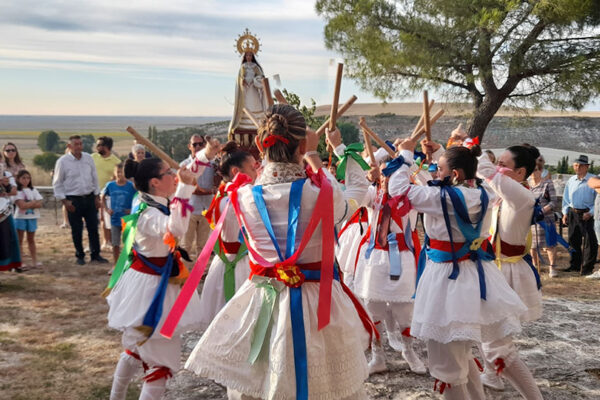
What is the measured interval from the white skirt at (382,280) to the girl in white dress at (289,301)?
1945 mm

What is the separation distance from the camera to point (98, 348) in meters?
5.46

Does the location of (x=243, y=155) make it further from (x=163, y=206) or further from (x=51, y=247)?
(x=51, y=247)

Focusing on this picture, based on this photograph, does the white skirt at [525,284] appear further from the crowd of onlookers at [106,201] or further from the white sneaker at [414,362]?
the crowd of onlookers at [106,201]

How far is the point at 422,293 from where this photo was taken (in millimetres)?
3672

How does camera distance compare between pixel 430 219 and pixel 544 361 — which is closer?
pixel 430 219

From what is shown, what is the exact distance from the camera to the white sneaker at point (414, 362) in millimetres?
4785

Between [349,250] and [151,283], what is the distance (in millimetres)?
2396

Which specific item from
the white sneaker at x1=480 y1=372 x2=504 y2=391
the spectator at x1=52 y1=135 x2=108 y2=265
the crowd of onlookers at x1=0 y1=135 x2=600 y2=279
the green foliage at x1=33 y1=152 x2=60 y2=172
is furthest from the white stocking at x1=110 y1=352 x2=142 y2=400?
the green foliage at x1=33 y1=152 x2=60 y2=172

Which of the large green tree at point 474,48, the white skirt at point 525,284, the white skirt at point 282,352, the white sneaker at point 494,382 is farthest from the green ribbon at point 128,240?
the large green tree at point 474,48

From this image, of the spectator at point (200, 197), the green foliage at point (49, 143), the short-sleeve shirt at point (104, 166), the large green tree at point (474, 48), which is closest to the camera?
the spectator at point (200, 197)

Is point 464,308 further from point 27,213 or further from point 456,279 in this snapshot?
point 27,213

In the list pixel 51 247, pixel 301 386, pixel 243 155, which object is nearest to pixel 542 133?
pixel 51 247

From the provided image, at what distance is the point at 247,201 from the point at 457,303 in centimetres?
147

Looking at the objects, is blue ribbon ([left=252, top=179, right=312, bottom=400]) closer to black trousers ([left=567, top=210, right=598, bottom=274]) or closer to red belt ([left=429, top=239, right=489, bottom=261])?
red belt ([left=429, top=239, right=489, bottom=261])
